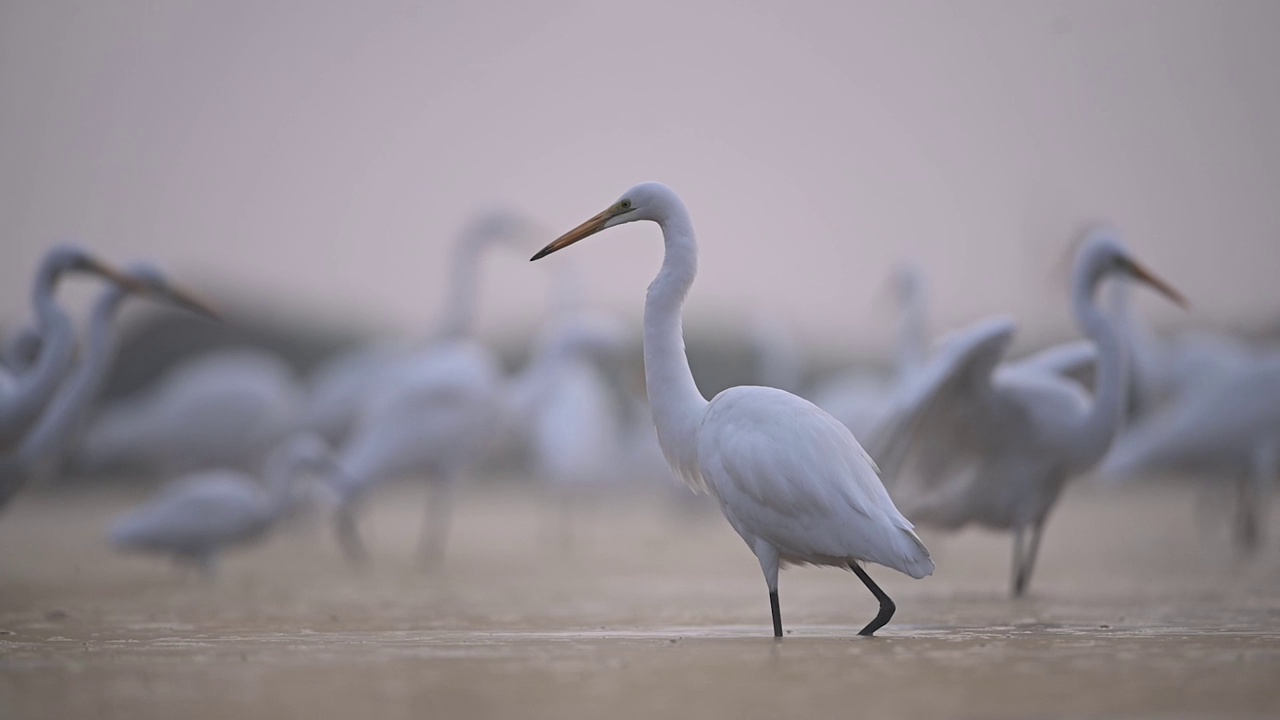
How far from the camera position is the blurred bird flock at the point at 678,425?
236 inches

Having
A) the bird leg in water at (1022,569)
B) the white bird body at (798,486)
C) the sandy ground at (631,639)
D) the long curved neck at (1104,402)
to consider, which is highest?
the long curved neck at (1104,402)

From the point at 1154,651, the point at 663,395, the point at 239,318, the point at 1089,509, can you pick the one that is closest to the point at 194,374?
the point at 239,318

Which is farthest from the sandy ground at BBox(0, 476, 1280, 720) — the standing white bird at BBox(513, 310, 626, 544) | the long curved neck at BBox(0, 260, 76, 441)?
the standing white bird at BBox(513, 310, 626, 544)

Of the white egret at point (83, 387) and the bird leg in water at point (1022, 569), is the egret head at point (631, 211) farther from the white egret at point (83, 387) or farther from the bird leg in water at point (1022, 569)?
the white egret at point (83, 387)

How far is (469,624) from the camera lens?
6.77 meters

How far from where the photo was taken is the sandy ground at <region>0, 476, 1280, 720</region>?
4105mm

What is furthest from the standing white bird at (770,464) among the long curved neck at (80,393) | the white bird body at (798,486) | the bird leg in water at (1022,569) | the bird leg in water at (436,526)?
the bird leg in water at (436,526)

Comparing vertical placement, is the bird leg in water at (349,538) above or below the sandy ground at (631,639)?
above

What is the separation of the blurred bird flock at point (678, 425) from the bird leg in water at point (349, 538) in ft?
0.08

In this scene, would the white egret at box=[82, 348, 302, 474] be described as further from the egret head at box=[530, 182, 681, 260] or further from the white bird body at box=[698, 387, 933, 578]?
the white bird body at box=[698, 387, 933, 578]

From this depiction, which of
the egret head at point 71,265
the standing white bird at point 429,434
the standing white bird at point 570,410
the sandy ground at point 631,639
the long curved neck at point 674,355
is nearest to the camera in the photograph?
the sandy ground at point 631,639

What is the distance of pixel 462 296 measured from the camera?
15578 millimetres

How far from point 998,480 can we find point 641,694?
488cm

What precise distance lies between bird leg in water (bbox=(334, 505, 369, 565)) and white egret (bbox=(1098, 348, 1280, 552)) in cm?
635
